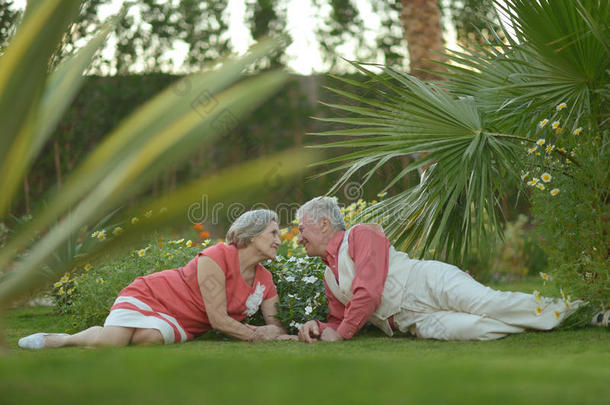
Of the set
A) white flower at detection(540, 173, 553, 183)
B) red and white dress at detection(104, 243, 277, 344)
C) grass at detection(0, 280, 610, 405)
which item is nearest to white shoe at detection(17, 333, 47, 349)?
red and white dress at detection(104, 243, 277, 344)

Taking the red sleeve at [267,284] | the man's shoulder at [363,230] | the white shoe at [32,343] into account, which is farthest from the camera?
the red sleeve at [267,284]

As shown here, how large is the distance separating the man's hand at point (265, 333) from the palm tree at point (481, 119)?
100cm

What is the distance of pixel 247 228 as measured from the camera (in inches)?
160

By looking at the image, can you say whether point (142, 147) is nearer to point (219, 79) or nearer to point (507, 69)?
point (219, 79)

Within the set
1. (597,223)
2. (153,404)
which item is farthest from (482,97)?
(153,404)

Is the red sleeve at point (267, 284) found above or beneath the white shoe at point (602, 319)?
above

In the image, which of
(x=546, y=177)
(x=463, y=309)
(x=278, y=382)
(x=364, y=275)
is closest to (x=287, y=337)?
(x=364, y=275)

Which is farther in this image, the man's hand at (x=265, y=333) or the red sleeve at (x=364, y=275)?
the man's hand at (x=265, y=333)

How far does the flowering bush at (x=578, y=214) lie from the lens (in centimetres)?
380

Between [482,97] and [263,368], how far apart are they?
345 cm

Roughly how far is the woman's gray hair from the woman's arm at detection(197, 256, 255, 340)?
208mm

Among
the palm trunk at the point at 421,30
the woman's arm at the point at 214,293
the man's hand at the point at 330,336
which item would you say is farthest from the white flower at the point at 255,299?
the palm trunk at the point at 421,30

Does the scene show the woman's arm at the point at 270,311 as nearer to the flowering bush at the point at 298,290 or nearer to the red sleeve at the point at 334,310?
the flowering bush at the point at 298,290

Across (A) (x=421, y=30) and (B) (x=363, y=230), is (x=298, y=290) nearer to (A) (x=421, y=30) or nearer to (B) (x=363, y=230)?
(B) (x=363, y=230)
